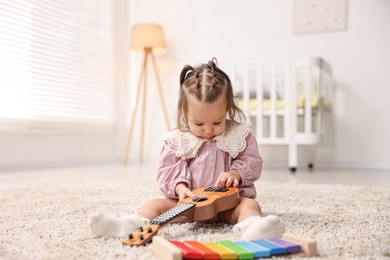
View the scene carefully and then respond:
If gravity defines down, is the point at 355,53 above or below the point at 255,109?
above

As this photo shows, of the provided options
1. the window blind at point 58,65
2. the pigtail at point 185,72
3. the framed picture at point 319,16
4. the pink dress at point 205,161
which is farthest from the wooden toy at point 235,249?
the framed picture at point 319,16

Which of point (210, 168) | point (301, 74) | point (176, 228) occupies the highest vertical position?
point (301, 74)

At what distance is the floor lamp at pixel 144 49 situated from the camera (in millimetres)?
3594

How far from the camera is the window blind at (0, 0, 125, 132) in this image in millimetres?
2852

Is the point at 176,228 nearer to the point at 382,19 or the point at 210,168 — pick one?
the point at 210,168

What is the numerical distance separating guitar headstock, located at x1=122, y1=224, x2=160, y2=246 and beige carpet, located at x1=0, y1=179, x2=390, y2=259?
0.02m

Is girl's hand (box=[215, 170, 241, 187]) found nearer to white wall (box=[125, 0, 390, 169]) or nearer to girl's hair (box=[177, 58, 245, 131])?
girl's hair (box=[177, 58, 245, 131])

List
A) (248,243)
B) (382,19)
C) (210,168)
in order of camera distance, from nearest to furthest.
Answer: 1. (248,243)
2. (210,168)
3. (382,19)

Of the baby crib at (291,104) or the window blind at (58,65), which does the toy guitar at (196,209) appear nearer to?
the baby crib at (291,104)

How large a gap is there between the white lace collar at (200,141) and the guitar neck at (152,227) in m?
0.22

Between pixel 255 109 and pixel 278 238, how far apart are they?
7.52 feet

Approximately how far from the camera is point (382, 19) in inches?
130

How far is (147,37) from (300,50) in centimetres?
121

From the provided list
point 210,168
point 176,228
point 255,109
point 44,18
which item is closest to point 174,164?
point 210,168
